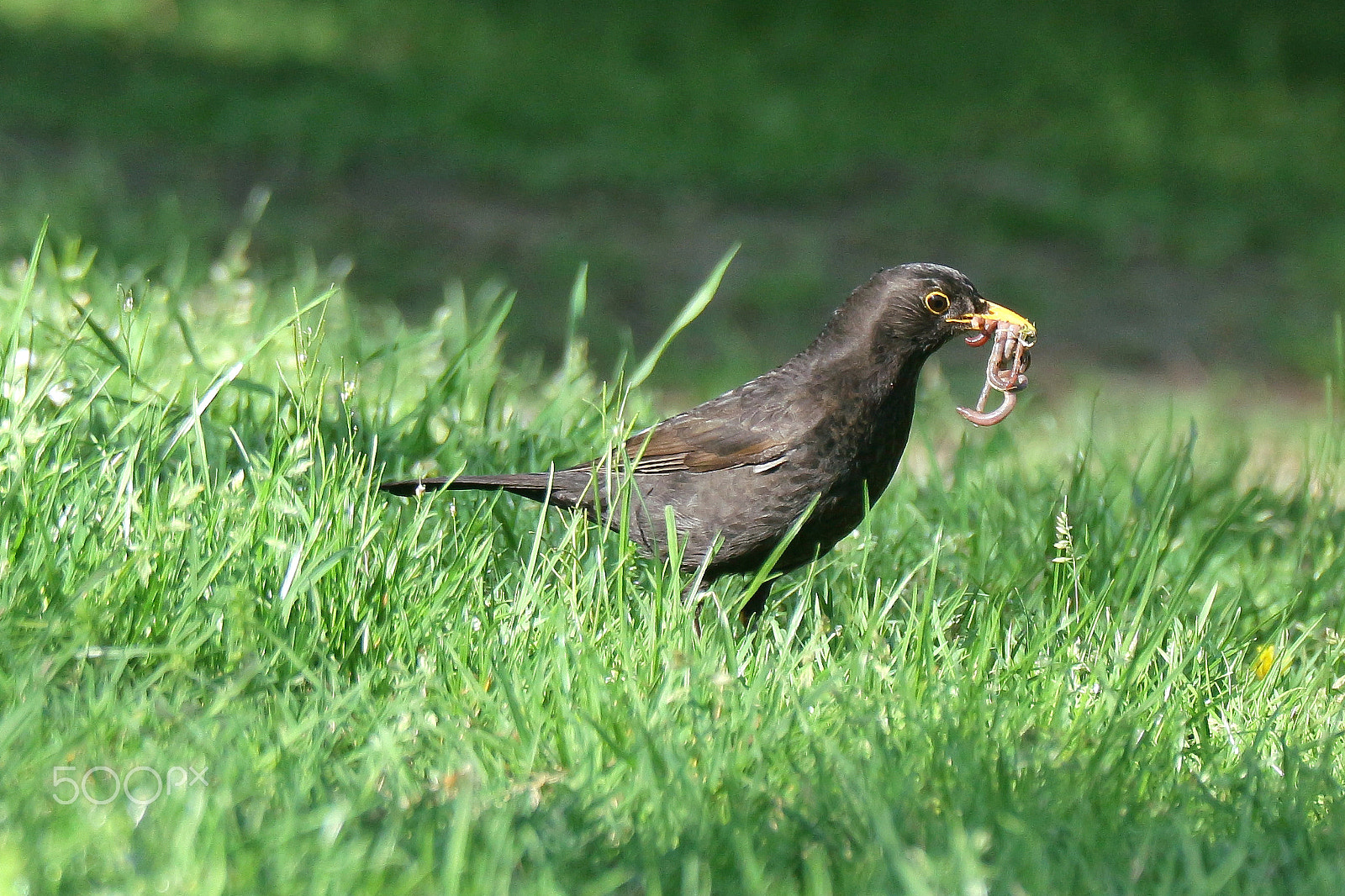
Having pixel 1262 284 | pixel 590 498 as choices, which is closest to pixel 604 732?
pixel 590 498

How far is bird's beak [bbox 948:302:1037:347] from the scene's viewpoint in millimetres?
3537

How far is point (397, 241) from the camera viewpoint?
8039 mm

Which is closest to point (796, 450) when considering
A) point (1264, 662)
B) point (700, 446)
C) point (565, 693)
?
point (700, 446)

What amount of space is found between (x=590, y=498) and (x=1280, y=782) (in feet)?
5.57

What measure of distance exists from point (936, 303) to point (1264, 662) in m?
1.14

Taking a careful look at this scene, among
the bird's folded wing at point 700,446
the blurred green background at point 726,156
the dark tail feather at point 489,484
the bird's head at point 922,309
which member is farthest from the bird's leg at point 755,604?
the blurred green background at point 726,156

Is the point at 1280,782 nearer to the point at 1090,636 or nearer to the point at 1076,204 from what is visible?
the point at 1090,636

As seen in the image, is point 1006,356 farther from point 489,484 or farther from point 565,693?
point 565,693

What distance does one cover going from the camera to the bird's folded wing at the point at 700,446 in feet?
11.2

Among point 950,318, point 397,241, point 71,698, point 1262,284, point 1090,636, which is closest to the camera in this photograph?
point 71,698

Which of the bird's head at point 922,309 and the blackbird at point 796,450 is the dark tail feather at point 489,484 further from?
the bird's head at point 922,309

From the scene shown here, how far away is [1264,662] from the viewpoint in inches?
128

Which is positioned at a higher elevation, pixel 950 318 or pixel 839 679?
pixel 950 318

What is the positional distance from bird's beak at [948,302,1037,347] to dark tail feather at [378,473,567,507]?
1105mm
